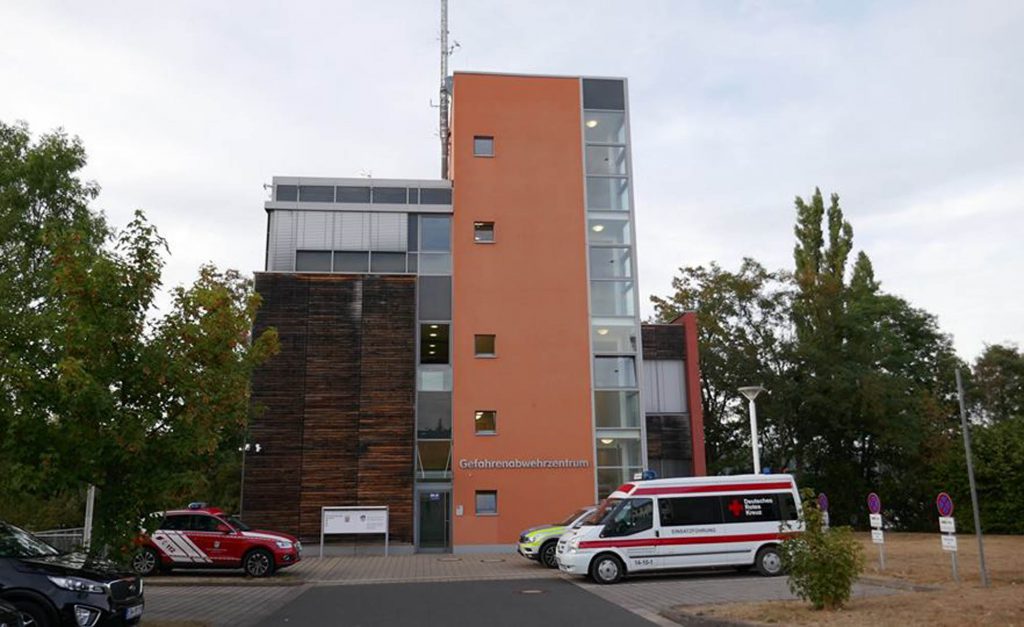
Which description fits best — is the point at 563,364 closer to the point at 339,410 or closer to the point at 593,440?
the point at 593,440

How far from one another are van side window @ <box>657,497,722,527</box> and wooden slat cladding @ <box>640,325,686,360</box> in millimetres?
12948

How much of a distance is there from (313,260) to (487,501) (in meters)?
11.0

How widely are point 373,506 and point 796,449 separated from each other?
22189 mm

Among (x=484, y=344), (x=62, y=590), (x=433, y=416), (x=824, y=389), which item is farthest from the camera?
(x=824, y=389)

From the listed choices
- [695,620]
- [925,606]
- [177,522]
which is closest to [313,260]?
[177,522]

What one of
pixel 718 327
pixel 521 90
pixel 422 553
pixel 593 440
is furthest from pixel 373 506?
pixel 718 327

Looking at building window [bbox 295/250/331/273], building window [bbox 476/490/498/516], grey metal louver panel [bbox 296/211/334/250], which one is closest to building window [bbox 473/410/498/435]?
building window [bbox 476/490/498/516]

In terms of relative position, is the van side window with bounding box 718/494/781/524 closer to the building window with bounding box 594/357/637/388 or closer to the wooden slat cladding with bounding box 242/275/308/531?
the building window with bounding box 594/357/637/388

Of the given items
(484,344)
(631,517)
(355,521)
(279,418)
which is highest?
(484,344)

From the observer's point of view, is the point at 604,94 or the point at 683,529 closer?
the point at 683,529

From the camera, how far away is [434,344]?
2947 centimetres

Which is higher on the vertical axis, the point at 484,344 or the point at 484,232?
the point at 484,232

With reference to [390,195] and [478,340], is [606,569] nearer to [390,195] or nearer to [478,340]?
[478,340]

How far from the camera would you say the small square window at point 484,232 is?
30416 mm
